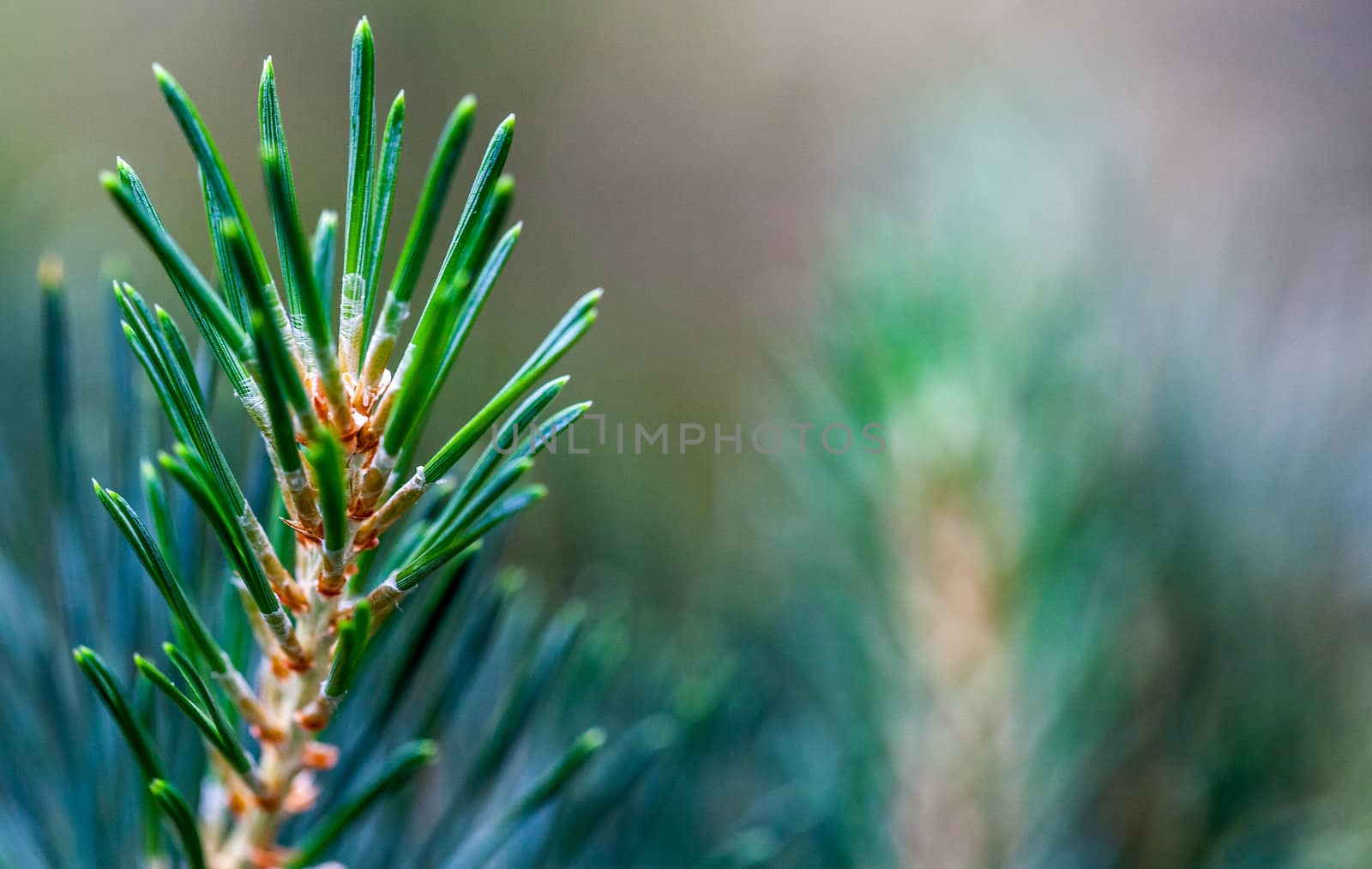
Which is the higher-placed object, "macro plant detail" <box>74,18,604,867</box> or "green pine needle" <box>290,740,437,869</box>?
"macro plant detail" <box>74,18,604,867</box>

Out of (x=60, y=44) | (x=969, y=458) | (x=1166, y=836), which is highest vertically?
(x=60, y=44)

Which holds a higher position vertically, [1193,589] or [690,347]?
[690,347]

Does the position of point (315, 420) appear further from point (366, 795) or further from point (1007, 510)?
point (1007, 510)

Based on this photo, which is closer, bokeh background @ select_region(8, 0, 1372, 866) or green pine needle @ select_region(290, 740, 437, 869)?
green pine needle @ select_region(290, 740, 437, 869)

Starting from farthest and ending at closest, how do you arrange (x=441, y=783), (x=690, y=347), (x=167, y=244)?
(x=690, y=347) → (x=441, y=783) → (x=167, y=244)

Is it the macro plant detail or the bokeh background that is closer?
the macro plant detail

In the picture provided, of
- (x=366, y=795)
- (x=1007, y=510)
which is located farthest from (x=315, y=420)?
(x=1007, y=510)

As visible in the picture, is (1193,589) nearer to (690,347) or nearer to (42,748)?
(42,748)

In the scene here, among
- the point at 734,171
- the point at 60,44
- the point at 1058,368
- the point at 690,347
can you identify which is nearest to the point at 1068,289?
the point at 1058,368
